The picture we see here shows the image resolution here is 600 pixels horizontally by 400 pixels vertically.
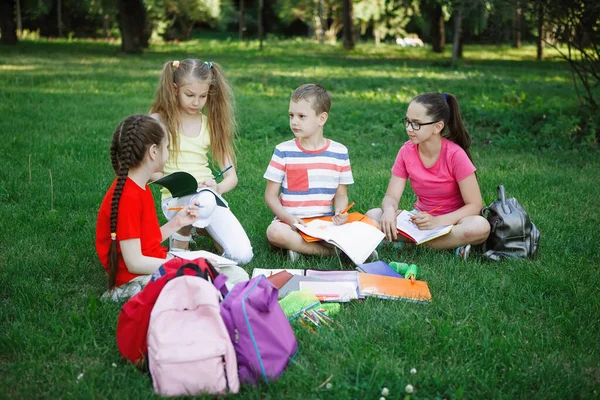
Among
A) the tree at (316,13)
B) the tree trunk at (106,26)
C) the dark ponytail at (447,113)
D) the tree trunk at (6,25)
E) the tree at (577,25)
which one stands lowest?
the dark ponytail at (447,113)

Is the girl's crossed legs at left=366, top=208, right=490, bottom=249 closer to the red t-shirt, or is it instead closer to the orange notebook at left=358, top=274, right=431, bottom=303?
the orange notebook at left=358, top=274, right=431, bottom=303

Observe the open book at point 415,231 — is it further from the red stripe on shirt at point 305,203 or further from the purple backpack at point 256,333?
the purple backpack at point 256,333

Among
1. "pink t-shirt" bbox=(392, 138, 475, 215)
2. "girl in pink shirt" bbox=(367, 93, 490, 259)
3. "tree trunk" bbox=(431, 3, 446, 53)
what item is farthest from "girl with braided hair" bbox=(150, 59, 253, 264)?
"tree trunk" bbox=(431, 3, 446, 53)

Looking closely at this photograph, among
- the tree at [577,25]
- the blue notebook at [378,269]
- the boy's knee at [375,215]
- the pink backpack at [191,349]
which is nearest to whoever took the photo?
the pink backpack at [191,349]

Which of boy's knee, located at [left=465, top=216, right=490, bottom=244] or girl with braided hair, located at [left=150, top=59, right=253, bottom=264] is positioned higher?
girl with braided hair, located at [left=150, top=59, right=253, bottom=264]

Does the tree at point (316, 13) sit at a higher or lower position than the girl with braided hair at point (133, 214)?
higher

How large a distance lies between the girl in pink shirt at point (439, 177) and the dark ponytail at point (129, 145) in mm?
1764

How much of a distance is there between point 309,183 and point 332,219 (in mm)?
305

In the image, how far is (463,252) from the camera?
4461 mm

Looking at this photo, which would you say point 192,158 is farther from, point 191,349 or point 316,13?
point 316,13

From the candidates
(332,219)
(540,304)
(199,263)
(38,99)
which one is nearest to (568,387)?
(540,304)

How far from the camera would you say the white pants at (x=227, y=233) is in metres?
4.29

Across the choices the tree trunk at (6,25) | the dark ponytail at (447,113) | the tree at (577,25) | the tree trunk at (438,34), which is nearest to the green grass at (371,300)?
the tree at (577,25)

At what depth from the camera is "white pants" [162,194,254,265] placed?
14.1ft
